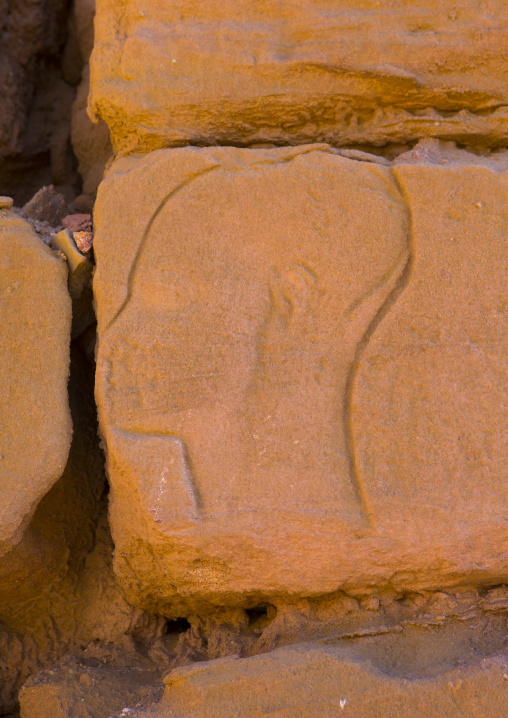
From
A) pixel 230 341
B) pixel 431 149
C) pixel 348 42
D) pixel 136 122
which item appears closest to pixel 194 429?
pixel 230 341

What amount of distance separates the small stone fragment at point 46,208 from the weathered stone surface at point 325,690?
1272 mm

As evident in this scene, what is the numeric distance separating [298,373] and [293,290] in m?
0.20

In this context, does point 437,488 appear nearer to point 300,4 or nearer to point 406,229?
point 406,229

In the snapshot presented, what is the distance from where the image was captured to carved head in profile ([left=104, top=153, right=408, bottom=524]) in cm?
140

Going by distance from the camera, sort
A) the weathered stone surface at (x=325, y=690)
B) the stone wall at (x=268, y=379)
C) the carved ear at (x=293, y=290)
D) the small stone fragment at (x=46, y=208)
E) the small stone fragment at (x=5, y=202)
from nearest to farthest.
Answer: the weathered stone surface at (x=325, y=690) → the stone wall at (x=268, y=379) → the carved ear at (x=293, y=290) → the small stone fragment at (x=5, y=202) → the small stone fragment at (x=46, y=208)

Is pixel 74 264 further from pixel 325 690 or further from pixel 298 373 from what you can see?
pixel 325 690

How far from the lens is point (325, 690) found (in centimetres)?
129

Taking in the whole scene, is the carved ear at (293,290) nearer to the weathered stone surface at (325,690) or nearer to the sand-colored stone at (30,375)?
the sand-colored stone at (30,375)

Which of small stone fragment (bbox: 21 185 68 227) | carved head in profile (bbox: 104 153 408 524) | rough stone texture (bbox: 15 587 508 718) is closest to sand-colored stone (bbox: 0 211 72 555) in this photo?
carved head in profile (bbox: 104 153 408 524)

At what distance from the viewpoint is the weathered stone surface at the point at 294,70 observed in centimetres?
167

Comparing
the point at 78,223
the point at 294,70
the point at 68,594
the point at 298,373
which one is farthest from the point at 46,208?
the point at 68,594

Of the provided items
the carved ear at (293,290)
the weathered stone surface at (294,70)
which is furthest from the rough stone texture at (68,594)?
the weathered stone surface at (294,70)

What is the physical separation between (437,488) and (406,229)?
62 centimetres

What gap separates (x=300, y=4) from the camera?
67.3 inches
